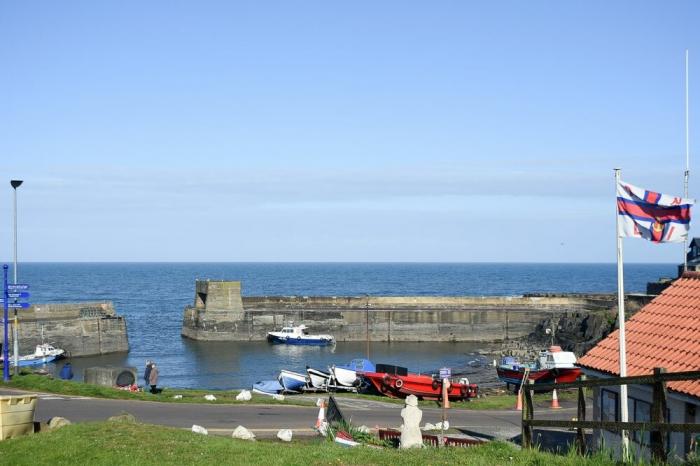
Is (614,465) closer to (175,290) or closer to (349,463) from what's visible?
→ (349,463)

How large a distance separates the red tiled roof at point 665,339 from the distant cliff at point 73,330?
55353mm

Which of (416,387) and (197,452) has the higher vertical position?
(197,452)

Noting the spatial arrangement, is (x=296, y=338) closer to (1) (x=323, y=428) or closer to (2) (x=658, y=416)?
(1) (x=323, y=428)

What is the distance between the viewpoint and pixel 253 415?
25.6 meters

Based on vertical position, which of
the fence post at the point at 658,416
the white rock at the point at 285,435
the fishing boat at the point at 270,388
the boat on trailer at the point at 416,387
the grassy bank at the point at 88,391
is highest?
the fence post at the point at 658,416

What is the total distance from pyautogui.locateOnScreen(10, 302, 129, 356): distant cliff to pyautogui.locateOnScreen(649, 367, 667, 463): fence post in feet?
199

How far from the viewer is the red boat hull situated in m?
38.5

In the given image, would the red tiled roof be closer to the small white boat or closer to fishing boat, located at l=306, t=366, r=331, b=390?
the small white boat

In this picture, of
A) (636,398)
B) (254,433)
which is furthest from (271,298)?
(636,398)

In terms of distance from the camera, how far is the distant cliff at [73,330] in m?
65.1

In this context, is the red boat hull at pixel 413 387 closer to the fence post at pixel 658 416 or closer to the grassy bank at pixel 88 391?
the grassy bank at pixel 88 391

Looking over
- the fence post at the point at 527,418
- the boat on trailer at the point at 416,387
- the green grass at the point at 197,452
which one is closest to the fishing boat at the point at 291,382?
the boat on trailer at the point at 416,387

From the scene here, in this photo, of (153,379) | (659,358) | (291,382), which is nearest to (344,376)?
(291,382)

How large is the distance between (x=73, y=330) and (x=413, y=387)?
38124mm
